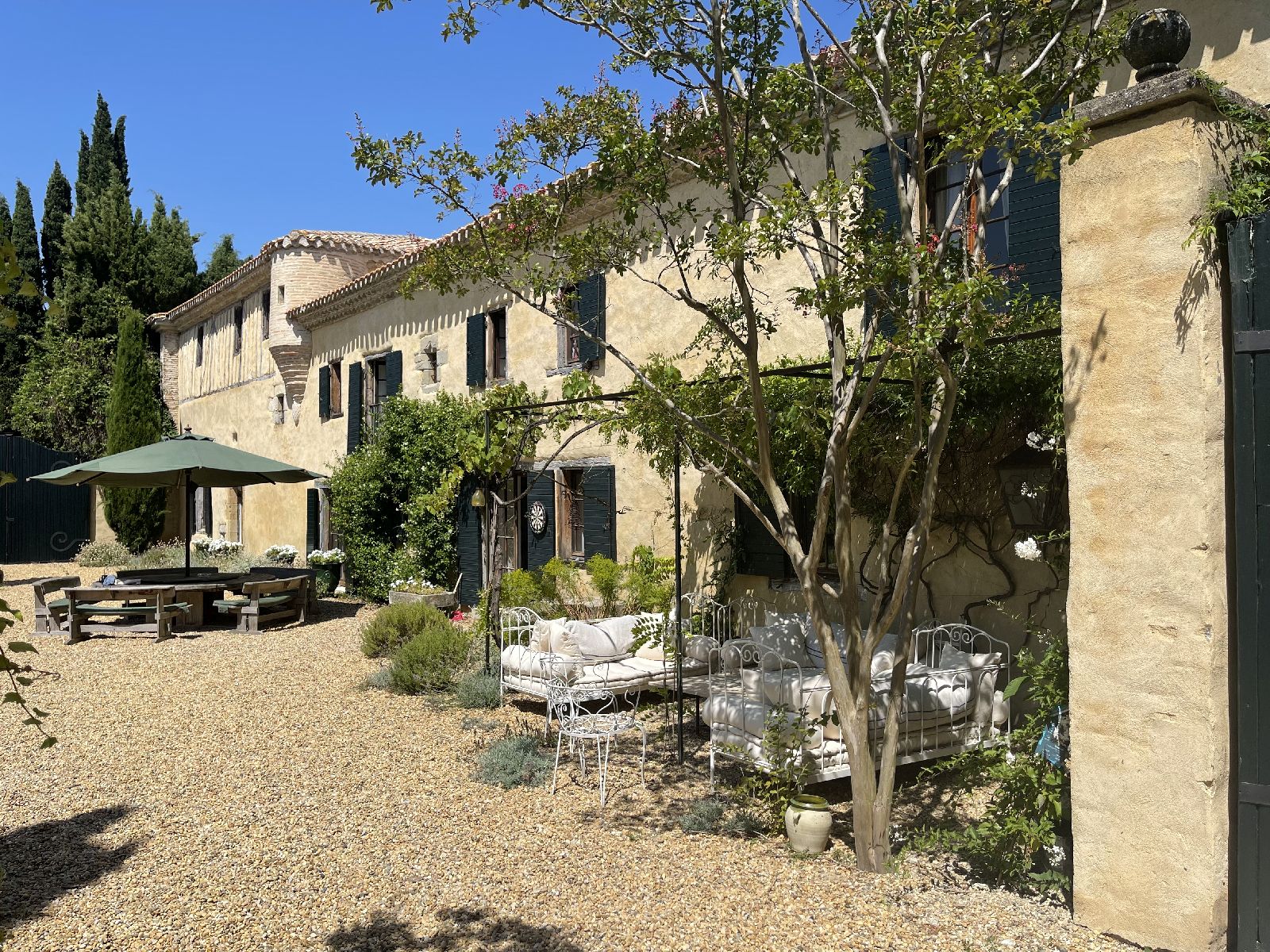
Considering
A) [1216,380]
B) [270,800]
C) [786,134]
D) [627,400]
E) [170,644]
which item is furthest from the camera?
[170,644]

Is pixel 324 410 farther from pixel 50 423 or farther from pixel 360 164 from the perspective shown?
pixel 360 164

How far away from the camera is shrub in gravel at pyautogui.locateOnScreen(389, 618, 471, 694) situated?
8.18m

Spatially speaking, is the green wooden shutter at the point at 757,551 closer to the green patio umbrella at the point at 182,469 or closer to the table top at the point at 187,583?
the green patio umbrella at the point at 182,469

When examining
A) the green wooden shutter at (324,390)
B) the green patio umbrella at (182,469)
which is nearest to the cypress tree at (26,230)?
the green wooden shutter at (324,390)

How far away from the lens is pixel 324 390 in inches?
688

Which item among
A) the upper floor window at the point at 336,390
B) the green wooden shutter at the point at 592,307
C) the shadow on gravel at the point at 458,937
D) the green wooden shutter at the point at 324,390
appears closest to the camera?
the shadow on gravel at the point at 458,937

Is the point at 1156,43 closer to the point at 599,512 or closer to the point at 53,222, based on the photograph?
the point at 599,512

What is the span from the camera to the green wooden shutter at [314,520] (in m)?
17.9

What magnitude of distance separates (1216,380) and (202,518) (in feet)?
79.6

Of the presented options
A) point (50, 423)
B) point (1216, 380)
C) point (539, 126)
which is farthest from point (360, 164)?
point (50, 423)

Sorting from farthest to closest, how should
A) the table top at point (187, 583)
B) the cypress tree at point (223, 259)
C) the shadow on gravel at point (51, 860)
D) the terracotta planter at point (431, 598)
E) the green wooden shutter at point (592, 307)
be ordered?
the cypress tree at point (223, 259) → the terracotta planter at point (431, 598) → the table top at point (187, 583) → the green wooden shutter at point (592, 307) → the shadow on gravel at point (51, 860)

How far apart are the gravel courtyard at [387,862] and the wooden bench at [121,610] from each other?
384 cm

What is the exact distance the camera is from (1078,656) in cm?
351

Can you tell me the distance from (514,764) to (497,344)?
808 cm
